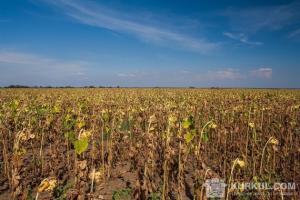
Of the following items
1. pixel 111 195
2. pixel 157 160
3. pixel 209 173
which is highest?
pixel 209 173

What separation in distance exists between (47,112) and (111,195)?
5.06m

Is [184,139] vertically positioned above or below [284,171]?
above

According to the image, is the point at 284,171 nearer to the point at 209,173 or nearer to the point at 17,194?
the point at 209,173

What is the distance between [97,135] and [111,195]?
189 inches

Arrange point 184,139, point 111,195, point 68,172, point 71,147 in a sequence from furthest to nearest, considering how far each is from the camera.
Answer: point 71,147
point 68,172
point 111,195
point 184,139

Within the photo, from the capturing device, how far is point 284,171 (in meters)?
5.88

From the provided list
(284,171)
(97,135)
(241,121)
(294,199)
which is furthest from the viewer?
(97,135)

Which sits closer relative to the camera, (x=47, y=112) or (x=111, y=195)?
(x=111, y=195)

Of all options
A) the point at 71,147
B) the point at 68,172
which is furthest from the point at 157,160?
the point at 71,147

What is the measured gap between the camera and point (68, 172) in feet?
20.9

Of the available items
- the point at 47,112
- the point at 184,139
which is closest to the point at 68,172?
the point at 184,139

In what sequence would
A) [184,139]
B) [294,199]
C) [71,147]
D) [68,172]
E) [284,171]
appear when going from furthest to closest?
[71,147] → [68,172] → [284,171] → [184,139] → [294,199]

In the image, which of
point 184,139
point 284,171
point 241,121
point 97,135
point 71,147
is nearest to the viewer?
point 184,139

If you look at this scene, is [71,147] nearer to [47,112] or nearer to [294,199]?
[47,112]
